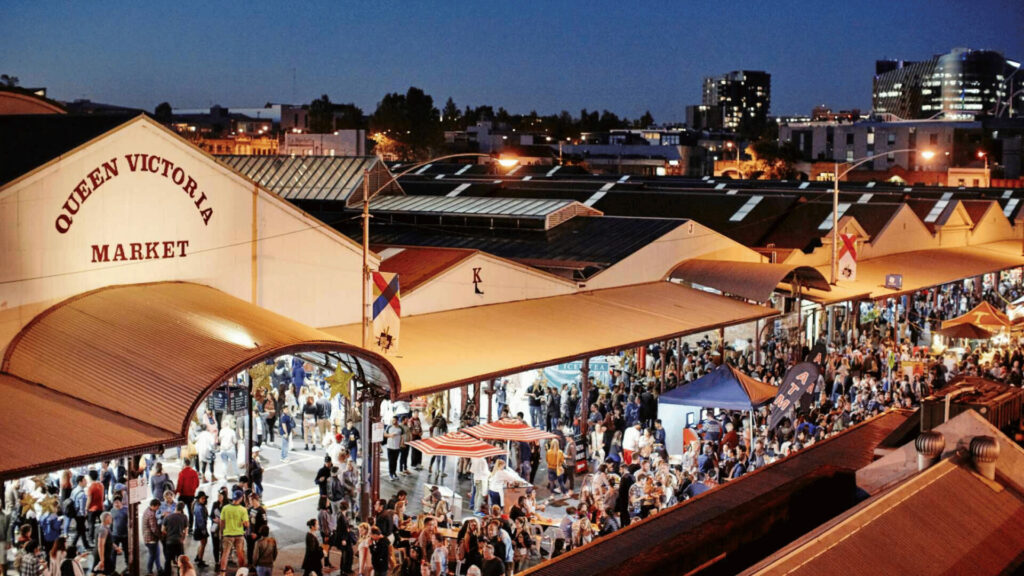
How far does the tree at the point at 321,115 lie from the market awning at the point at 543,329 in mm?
130050

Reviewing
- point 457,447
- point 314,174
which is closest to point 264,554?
point 457,447

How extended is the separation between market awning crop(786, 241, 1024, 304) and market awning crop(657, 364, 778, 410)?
1135cm

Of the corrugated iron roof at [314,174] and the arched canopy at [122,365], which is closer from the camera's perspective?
the arched canopy at [122,365]

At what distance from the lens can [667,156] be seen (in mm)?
123438

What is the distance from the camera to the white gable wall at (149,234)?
17.6m

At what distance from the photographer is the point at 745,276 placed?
34156mm

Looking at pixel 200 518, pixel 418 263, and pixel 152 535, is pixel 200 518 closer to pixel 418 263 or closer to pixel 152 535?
pixel 152 535

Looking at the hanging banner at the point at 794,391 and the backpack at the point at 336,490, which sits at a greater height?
the hanging banner at the point at 794,391

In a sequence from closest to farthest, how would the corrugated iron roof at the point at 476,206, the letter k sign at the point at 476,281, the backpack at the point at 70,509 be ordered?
the backpack at the point at 70,509
the letter k sign at the point at 476,281
the corrugated iron roof at the point at 476,206

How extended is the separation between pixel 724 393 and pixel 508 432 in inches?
225

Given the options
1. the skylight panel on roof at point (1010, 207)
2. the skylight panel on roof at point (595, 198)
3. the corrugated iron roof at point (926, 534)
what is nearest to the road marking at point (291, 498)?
the corrugated iron roof at point (926, 534)

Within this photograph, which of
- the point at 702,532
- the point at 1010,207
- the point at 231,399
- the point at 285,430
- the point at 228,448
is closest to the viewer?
the point at 702,532

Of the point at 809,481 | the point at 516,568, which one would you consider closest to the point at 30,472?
the point at 516,568

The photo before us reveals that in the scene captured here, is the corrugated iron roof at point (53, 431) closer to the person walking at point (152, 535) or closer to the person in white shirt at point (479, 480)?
the person walking at point (152, 535)
